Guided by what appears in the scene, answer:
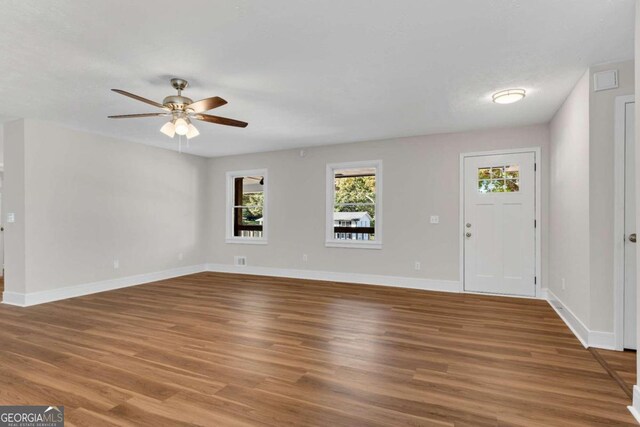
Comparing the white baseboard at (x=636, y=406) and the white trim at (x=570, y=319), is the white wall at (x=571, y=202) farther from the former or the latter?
the white baseboard at (x=636, y=406)

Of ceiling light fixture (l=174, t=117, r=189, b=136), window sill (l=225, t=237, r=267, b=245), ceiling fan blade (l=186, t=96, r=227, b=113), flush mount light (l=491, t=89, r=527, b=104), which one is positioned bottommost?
window sill (l=225, t=237, r=267, b=245)

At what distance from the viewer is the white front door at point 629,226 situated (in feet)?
9.20

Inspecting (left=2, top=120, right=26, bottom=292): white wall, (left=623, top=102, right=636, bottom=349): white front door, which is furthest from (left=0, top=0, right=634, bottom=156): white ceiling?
(left=623, top=102, right=636, bottom=349): white front door

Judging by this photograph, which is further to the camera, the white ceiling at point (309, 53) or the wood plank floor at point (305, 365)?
the white ceiling at point (309, 53)

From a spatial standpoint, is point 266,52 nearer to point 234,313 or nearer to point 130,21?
point 130,21

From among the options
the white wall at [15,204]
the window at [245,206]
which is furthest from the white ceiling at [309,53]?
the window at [245,206]

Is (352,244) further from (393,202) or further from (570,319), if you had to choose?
(570,319)

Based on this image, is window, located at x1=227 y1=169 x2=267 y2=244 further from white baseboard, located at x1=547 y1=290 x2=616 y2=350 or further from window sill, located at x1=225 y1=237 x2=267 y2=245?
white baseboard, located at x1=547 y1=290 x2=616 y2=350

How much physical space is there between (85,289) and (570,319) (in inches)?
247

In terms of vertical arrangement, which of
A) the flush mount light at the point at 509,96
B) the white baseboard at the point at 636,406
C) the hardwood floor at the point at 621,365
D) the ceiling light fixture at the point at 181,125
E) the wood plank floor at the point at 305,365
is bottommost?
the wood plank floor at the point at 305,365

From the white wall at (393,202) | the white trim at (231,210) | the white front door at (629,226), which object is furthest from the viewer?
the white trim at (231,210)

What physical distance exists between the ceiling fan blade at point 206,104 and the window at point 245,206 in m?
3.76

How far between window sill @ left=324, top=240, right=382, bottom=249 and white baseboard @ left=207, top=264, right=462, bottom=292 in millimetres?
479

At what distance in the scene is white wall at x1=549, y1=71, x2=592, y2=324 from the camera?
311 cm
